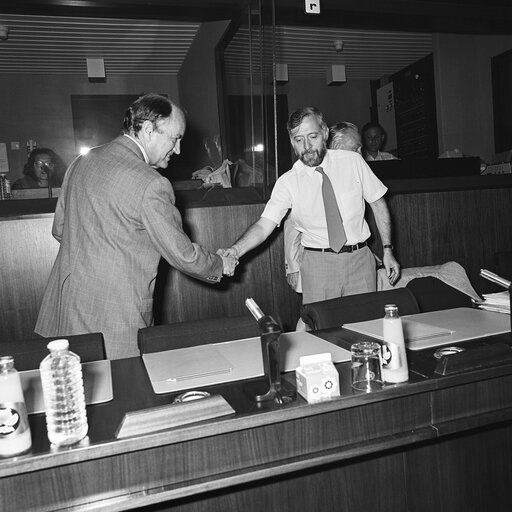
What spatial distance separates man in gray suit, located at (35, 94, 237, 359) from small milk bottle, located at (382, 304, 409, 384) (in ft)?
3.15

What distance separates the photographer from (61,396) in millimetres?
970

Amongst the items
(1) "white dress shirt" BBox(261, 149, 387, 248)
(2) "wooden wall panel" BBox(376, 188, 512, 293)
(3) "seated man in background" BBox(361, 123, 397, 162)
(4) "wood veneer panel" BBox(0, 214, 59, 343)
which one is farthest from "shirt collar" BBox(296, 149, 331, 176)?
(3) "seated man in background" BBox(361, 123, 397, 162)

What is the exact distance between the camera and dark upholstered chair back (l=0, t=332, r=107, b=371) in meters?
1.63

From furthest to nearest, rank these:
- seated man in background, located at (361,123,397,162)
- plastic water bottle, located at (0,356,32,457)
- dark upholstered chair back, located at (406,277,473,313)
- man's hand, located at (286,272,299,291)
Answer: seated man in background, located at (361,123,397,162)
man's hand, located at (286,272,299,291)
dark upholstered chair back, located at (406,277,473,313)
plastic water bottle, located at (0,356,32,457)

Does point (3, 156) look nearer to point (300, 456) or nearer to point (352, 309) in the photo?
point (352, 309)

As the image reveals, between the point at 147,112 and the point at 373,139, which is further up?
the point at 373,139

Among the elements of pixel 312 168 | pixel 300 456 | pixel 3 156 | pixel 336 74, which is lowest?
pixel 300 456

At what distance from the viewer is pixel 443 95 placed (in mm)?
6613

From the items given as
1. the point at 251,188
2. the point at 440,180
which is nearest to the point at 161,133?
the point at 251,188

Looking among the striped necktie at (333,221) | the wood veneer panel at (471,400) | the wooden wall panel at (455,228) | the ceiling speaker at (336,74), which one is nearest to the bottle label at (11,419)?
the wood veneer panel at (471,400)

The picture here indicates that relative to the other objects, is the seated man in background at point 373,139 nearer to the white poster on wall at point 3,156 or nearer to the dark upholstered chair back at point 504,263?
the dark upholstered chair back at point 504,263

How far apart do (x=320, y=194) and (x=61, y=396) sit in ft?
6.30

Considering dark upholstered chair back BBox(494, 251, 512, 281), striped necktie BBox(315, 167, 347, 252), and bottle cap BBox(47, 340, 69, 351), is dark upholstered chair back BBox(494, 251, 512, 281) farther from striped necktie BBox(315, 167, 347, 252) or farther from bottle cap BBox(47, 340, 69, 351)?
bottle cap BBox(47, 340, 69, 351)

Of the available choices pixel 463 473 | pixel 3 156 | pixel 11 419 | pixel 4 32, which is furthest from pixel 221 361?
pixel 3 156
